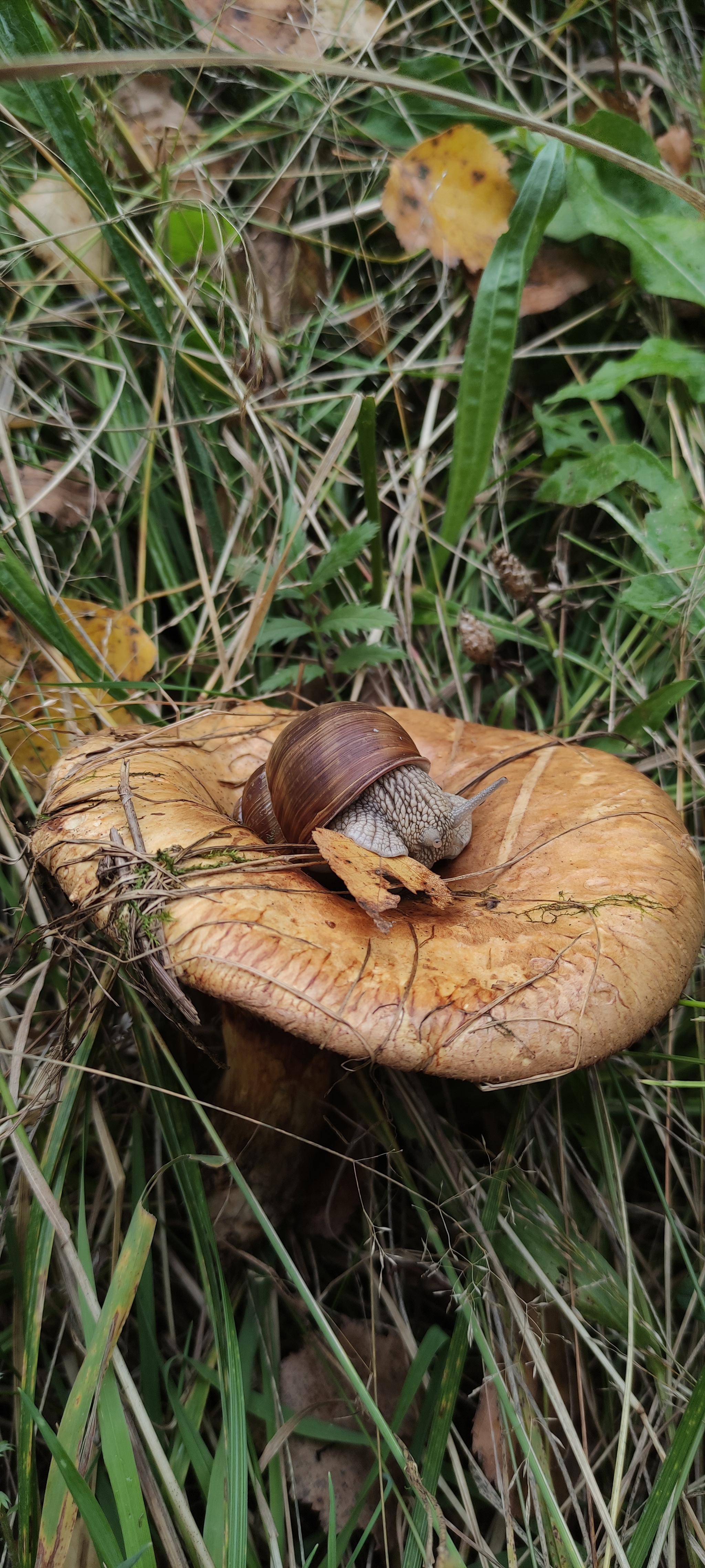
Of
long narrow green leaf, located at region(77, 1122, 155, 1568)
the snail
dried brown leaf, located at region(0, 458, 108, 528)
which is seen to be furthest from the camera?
dried brown leaf, located at region(0, 458, 108, 528)

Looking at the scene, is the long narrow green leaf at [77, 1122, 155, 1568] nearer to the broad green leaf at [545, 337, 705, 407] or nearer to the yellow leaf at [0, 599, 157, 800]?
the yellow leaf at [0, 599, 157, 800]

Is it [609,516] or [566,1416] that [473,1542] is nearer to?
[566,1416]

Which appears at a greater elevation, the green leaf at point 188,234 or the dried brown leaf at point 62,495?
the green leaf at point 188,234

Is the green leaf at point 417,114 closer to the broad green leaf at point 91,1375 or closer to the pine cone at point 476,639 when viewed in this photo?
the pine cone at point 476,639

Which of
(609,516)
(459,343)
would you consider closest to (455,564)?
(609,516)

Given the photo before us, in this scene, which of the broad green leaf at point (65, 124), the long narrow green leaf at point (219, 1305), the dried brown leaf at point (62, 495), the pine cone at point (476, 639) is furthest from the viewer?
the dried brown leaf at point (62, 495)

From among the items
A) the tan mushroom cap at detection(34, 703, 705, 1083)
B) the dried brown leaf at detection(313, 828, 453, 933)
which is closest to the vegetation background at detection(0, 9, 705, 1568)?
the tan mushroom cap at detection(34, 703, 705, 1083)

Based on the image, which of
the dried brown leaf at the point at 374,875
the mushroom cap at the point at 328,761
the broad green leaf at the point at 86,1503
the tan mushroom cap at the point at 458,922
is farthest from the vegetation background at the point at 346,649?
the mushroom cap at the point at 328,761

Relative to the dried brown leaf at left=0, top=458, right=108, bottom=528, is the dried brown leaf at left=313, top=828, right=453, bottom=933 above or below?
below
